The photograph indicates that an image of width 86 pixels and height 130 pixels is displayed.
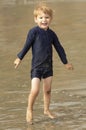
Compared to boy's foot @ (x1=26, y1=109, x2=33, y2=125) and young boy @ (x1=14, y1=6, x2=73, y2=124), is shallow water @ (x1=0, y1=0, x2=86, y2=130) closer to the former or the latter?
boy's foot @ (x1=26, y1=109, x2=33, y2=125)

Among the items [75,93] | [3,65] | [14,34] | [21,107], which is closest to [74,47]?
[3,65]

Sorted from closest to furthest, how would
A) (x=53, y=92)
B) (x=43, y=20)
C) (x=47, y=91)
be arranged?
(x=43, y=20) < (x=47, y=91) < (x=53, y=92)

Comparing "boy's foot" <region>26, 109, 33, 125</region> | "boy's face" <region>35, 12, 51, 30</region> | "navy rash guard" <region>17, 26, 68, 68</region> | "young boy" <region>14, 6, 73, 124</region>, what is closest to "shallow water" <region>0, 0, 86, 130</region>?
"boy's foot" <region>26, 109, 33, 125</region>

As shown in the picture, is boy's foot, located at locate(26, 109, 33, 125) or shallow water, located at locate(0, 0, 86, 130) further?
boy's foot, located at locate(26, 109, 33, 125)

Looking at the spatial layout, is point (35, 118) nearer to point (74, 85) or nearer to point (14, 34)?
point (74, 85)

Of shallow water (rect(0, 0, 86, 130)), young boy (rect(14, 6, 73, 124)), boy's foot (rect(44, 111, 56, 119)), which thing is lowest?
shallow water (rect(0, 0, 86, 130))

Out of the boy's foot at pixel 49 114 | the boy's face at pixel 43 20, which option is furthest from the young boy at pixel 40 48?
the boy's foot at pixel 49 114

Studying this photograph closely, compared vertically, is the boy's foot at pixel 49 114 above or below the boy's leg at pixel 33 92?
below

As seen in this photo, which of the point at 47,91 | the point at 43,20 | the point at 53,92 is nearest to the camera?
the point at 43,20

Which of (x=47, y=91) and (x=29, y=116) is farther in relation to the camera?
(x=47, y=91)

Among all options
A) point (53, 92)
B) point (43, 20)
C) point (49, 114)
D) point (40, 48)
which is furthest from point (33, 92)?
point (53, 92)

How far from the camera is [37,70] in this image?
22.3ft

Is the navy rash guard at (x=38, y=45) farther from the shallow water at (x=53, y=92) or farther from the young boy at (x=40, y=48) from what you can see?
the shallow water at (x=53, y=92)

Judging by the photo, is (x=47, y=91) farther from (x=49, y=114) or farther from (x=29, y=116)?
(x=29, y=116)
